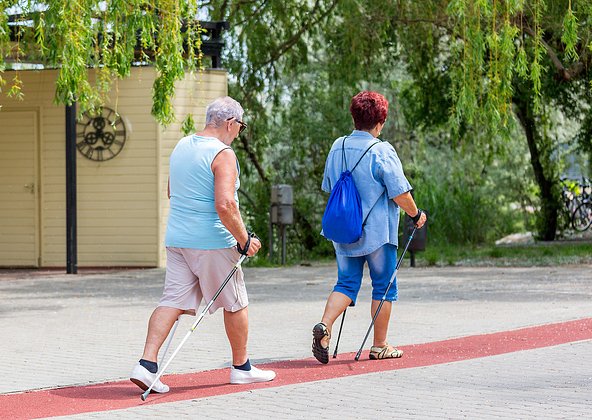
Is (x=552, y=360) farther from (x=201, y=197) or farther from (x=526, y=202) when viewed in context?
(x=526, y=202)

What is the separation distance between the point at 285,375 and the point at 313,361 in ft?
2.34

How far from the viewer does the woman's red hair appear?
866 cm

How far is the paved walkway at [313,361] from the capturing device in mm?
6816

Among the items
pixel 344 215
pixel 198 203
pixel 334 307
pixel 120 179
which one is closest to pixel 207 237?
pixel 198 203

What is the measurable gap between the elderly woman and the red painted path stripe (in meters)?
0.33

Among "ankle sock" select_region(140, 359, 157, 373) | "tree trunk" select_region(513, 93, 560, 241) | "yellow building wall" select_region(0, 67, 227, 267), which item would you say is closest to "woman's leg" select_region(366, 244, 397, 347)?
"ankle sock" select_region(140, 359, 157, 373)

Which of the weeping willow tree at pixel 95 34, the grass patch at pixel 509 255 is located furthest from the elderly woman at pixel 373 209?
the grass patch at pixel 509 255

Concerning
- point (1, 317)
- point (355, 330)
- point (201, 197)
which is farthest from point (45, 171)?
point (201, 197)

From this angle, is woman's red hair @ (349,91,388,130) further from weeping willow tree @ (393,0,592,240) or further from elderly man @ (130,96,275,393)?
weeping willow tree @ (393,0,592,240)

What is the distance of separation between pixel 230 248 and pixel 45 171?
13.4 m

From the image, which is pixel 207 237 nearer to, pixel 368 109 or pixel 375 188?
pixel 375 188

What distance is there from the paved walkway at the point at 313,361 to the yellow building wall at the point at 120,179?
12.8 ft

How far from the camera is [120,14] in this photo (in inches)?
484

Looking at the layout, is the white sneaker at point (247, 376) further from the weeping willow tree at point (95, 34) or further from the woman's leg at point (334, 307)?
the weeping willow tree at point (95, 34)
